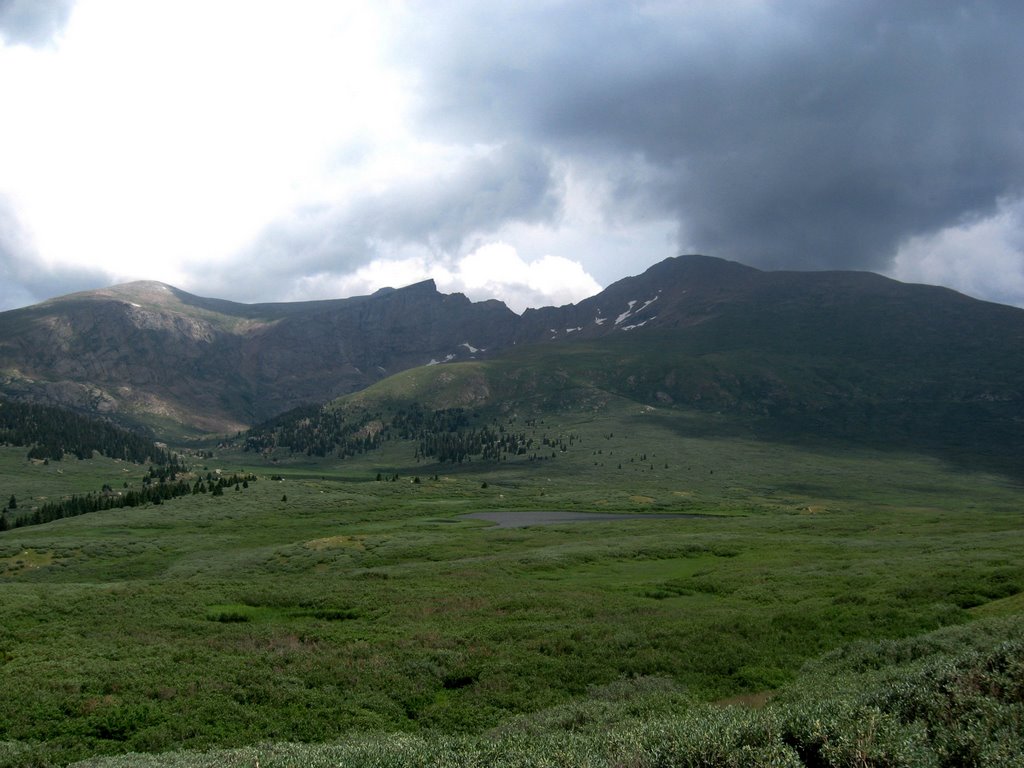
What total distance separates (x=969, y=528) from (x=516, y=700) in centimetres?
9752

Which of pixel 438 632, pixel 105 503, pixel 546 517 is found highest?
pixel 438 632

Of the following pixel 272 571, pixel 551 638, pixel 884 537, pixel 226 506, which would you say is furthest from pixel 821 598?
pixel 226 506

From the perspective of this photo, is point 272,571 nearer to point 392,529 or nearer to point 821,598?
point 392,529

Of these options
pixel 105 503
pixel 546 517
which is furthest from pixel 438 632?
pixel 105 503

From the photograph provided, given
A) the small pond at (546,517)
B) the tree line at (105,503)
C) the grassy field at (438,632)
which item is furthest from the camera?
the tree line at (105,503)

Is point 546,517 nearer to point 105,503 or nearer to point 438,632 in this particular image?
point 105,503

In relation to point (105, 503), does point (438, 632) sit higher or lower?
higher

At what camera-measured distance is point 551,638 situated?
3744 centimetres

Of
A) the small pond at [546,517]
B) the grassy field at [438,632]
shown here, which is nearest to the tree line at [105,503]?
the grassy field at [438,632]

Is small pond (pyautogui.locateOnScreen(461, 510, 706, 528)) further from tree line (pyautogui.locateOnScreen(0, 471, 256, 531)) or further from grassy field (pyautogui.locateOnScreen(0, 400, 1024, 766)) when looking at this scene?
tree line (pyautogui.locateOnScreen(0, 471, 256, 531))

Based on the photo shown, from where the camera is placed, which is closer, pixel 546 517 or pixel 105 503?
pixel 546 517

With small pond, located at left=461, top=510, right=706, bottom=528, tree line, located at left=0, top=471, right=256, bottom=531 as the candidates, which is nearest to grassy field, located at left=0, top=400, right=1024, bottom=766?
small pond, located at left=461, top=510, right=706, bottom=528

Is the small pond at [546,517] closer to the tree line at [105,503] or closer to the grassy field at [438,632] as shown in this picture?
the grassy field at [438,632]

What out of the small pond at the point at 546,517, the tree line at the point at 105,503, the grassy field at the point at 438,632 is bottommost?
the small pond at the point at 546,517
